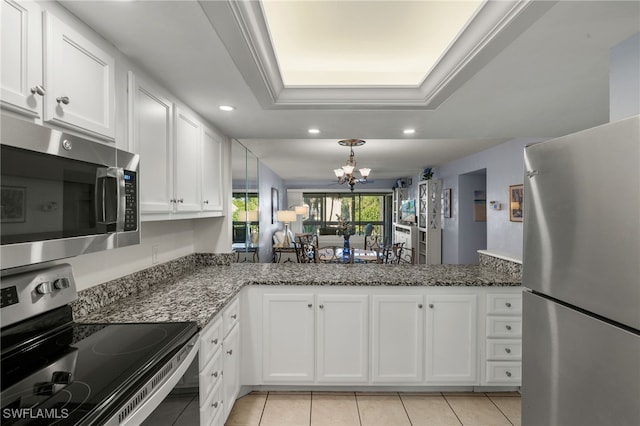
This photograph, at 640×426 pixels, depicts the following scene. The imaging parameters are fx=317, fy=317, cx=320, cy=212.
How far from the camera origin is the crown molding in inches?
49.2

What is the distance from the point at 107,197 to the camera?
123 centimetres

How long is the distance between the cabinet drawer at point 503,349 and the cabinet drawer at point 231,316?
6.45 feet

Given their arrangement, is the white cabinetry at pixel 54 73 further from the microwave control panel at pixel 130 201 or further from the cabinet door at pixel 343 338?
the cabinet door at pixel 343 338

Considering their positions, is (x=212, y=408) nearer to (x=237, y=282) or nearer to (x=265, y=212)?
(x=237, y=282)

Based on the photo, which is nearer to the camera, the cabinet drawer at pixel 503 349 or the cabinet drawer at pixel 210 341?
the cabinet drawer at pixel 210 341

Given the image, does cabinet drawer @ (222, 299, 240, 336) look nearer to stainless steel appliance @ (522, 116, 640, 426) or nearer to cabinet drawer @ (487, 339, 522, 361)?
stainless steel appliance @ (522, 116, 640, 426)

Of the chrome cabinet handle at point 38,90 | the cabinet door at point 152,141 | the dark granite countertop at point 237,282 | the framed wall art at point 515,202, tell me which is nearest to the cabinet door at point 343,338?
the dark granite countertop at point 237,282

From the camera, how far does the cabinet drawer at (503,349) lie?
2.49 m

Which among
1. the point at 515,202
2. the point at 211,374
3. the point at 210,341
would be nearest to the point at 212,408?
the point at 211,374

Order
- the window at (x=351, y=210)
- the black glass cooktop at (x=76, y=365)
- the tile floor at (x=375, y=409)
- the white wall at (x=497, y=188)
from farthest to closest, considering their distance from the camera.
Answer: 1. the window at (x=351, y=210)
2. the white wall at (x=497, y=188)
3. the tile floor at (x=375, y=409)
4. the black glass cooktop at (x=76, y=365)

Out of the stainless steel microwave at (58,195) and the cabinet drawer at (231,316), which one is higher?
the stainless steel microwave at (58,195)

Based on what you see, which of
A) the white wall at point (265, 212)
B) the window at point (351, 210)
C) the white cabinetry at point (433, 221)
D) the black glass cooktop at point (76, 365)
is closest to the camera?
the black glass cooktop at point (76, 365)

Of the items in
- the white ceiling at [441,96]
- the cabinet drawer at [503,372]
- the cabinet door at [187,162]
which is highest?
the white ceiling at [441,96]

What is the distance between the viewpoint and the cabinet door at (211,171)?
2486 mm
